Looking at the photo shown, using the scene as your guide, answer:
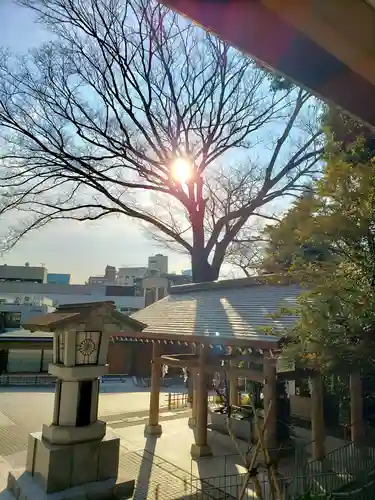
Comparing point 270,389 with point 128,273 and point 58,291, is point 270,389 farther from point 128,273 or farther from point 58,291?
point 128,273

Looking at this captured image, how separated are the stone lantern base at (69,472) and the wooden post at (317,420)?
3.49 metres

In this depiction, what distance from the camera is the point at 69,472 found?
584 centimetres

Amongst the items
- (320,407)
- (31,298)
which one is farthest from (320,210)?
(31,298)

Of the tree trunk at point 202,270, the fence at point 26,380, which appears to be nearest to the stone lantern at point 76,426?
the tree trunk at point 202,270

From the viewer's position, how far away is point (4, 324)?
79.9 ft

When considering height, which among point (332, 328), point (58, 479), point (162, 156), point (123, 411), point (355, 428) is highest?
point (162, 156)

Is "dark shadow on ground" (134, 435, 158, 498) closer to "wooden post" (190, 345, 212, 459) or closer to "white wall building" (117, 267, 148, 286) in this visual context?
"wooden post" (190, 345, 212, 459)

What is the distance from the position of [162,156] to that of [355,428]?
14.3 meters

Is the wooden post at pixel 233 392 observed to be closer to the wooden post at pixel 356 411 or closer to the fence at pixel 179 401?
the fence at pixel 179 401

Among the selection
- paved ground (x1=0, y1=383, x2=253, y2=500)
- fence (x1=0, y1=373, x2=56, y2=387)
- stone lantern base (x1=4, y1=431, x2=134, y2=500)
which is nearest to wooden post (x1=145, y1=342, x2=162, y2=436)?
A: paved ground (x1=0, y1=383, x2=253, y2=500)

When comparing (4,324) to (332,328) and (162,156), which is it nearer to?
(162,156)

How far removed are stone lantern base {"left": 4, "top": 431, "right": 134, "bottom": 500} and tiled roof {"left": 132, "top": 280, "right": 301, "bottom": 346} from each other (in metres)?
2.83

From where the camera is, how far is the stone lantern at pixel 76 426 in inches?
228

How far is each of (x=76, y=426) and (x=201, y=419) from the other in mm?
3238
